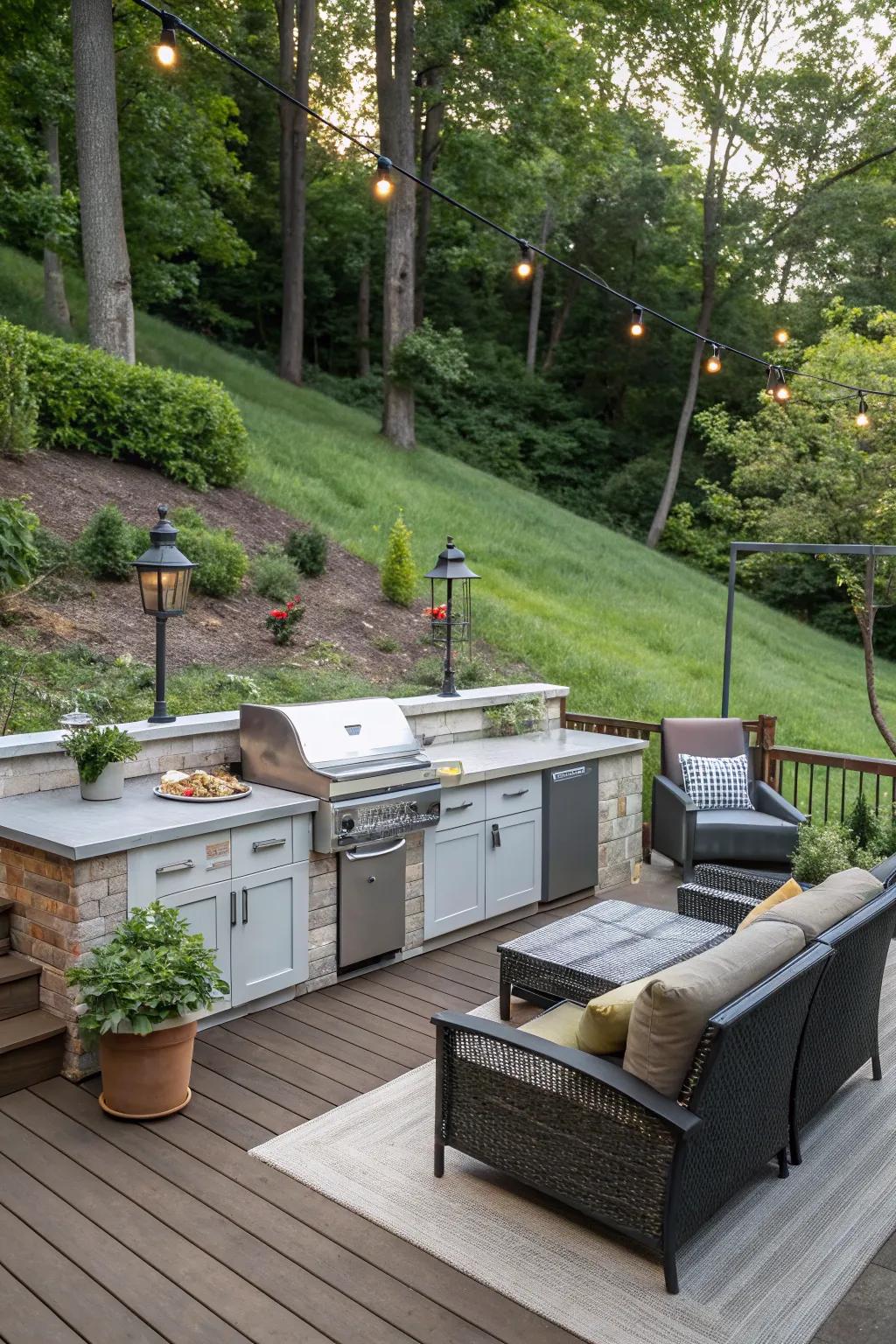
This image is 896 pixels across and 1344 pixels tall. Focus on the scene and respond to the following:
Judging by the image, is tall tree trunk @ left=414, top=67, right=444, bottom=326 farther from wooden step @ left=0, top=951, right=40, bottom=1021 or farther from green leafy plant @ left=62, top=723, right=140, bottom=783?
wooden step @ left=0, top=951, right=40, bottom=1021

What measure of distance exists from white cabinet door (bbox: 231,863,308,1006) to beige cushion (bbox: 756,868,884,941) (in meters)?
1.91

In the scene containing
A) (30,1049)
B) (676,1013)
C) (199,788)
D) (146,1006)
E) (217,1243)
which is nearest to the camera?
(676,1013)

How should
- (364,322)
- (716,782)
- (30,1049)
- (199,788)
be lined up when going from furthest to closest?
(364,322), (716,782), (199,788), (30,1049)

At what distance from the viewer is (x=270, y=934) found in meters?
4.11

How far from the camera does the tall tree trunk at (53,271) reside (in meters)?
11.8

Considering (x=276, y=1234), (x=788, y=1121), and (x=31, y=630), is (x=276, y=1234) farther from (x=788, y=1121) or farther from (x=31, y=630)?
(x=31, y=630)

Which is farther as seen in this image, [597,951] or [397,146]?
[397,146]

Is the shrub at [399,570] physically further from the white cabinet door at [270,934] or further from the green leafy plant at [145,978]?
the green leafy plant at [145,978]

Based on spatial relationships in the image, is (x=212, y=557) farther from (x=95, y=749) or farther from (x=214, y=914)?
(x=214, y=914)

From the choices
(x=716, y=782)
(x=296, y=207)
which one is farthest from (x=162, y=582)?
(x=296, y=207)

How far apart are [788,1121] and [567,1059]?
0.92m

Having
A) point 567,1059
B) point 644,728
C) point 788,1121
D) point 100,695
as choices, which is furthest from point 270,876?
point 644,728

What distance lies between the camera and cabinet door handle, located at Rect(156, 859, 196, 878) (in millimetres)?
3676

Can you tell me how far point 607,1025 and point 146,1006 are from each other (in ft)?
4.79
